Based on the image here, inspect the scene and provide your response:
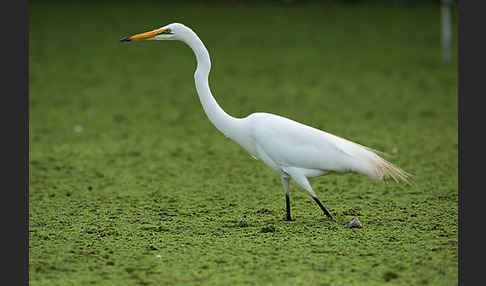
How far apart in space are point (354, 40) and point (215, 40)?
2.23 meters

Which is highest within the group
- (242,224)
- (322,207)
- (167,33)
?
(167,33)

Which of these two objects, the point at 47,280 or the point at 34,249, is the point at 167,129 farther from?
the point at 47,280

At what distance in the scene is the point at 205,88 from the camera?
3.61m

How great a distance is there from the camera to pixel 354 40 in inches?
432

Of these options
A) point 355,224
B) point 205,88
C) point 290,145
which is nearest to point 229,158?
point 205,88

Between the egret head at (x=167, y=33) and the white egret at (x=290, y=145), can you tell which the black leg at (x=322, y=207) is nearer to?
the white egret at (x=290, y=145)

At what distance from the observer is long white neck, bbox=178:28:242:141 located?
358 centimetres

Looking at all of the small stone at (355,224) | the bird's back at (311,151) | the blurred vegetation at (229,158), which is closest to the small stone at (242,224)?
the blurred vegetation at (229,158)

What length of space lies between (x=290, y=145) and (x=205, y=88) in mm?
546

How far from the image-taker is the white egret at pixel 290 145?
137 inches

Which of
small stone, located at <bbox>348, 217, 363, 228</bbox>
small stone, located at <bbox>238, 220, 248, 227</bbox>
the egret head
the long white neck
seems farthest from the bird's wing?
the egret head

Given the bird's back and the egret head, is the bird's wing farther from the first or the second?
the egret head

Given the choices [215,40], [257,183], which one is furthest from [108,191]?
[215,40]

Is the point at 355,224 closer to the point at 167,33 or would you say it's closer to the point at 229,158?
the point at 167,33
